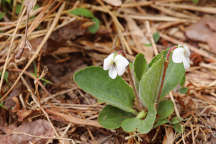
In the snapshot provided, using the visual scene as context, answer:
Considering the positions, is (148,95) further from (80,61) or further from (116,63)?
(80,61)

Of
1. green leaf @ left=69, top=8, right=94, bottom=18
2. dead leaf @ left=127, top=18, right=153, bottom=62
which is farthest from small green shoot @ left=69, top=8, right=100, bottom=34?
dead leaf @ left=127, top=18, right=153, bottom=62

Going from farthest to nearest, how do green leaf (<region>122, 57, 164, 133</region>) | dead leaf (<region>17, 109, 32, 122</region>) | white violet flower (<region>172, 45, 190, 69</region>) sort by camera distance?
dead leaf (<region>17, 109, 32, 122</region>)
green leaf (<region>122, 57, 164, 133</region>)
white violet flower (<region>172, 45, 190, 69</region>)

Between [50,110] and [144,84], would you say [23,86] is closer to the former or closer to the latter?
[50,110]

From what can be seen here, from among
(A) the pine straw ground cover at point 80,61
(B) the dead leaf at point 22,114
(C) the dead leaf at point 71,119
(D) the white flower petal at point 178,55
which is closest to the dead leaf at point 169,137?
(A) the pine straw ground cover at point 80,61

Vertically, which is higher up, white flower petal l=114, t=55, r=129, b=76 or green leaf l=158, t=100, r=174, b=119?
white flower petal l=114, t=55, r=129, b=76

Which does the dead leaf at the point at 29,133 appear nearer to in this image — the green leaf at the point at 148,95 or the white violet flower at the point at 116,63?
the green leaf at the point at 148,95

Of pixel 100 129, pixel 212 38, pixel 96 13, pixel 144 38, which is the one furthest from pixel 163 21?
pixel 100 129

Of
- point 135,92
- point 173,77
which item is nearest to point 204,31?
point 173,77

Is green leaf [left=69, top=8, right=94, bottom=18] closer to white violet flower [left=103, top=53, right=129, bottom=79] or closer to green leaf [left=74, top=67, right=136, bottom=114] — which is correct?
green leaf [left=74, top=67, right=136, bottom=114]
